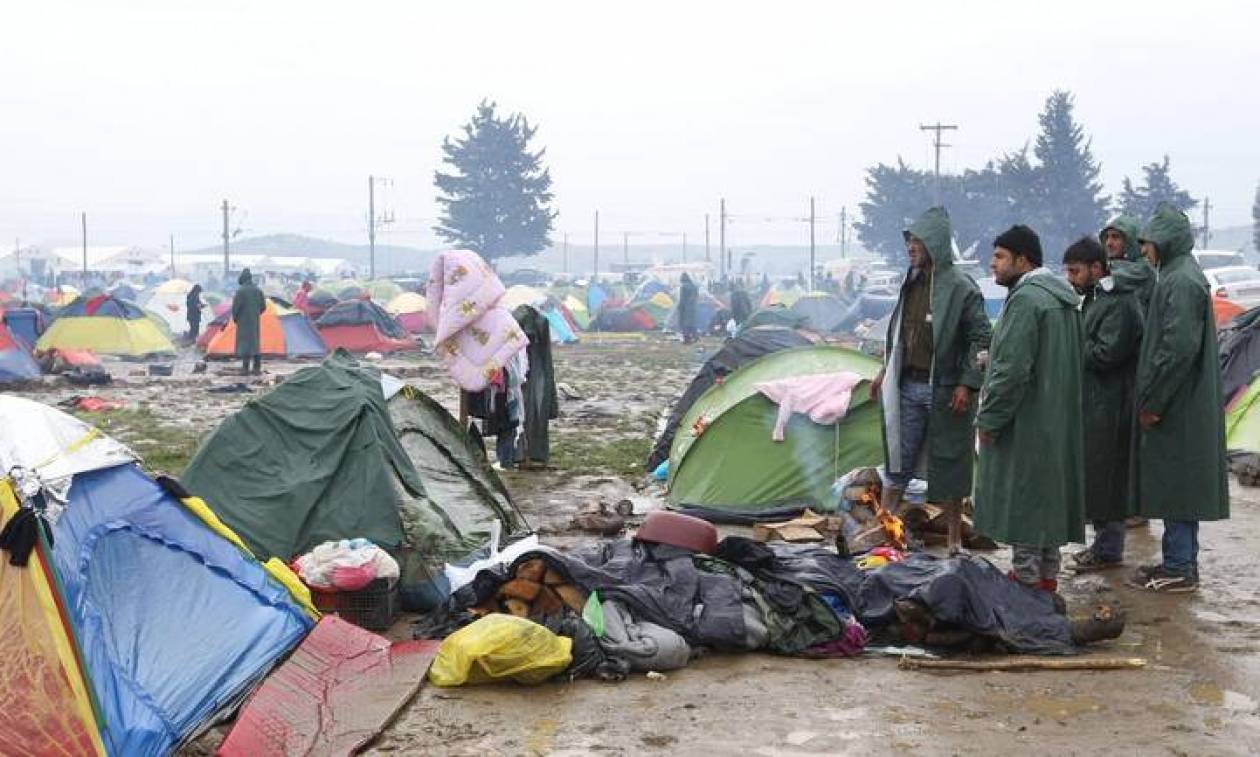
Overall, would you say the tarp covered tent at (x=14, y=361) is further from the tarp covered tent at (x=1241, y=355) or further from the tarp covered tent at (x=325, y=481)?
the tarp covered tent at (x=1241, y=355)

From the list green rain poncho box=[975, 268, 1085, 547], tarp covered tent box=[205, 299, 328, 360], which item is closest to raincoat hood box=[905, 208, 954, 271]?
green rain poncho box=[975, 268, 1085, 547]

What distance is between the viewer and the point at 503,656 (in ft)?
18.2

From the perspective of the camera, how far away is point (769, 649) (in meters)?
6.07

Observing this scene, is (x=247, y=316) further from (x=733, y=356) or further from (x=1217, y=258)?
(x=1217, y=258)

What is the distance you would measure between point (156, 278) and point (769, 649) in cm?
8065

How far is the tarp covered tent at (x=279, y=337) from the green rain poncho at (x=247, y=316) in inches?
112

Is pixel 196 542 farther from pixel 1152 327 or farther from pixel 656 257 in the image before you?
pixel 656 257

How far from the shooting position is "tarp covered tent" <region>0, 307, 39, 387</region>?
20969mm

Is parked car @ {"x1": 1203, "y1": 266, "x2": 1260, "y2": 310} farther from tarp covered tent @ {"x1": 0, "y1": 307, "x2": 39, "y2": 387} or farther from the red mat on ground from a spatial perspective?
Answer: the red mat on ground

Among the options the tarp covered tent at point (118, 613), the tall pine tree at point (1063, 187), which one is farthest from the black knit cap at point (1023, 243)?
the tall pine tree at point (1063, 187)

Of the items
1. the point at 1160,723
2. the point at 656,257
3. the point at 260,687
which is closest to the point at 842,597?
the point at 1160,723

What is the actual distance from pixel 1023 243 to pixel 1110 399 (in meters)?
1.22

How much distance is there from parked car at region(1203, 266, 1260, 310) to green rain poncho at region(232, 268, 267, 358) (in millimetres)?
16019

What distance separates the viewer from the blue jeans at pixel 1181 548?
7180 millimetres
